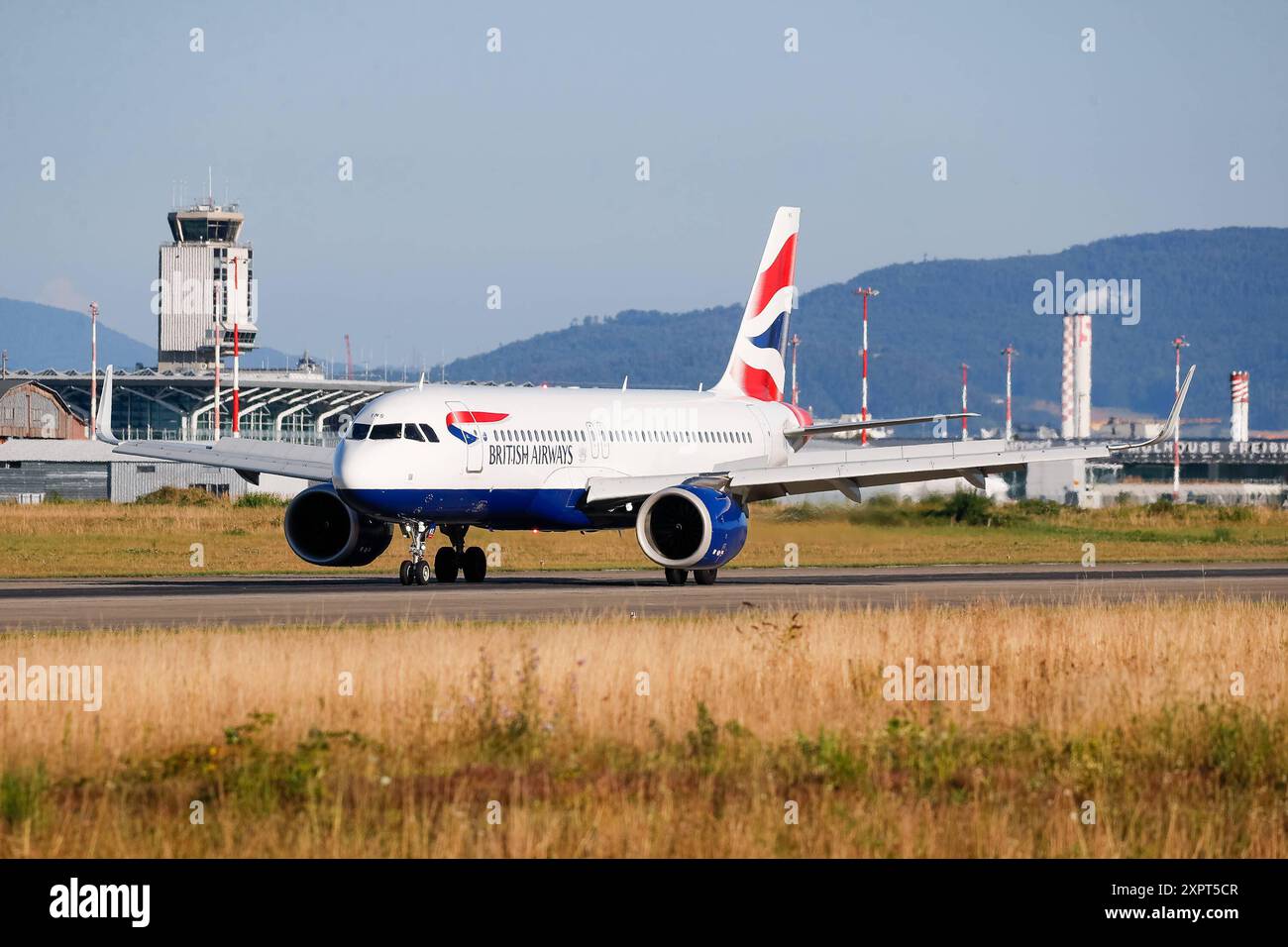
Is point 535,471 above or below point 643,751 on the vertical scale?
above

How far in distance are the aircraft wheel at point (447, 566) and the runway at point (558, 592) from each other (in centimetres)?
108

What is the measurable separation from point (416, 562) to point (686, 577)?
5.56 m

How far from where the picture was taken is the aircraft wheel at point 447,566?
4047 centimetres

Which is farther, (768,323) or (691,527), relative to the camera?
(768,323)

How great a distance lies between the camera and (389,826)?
12.3 m

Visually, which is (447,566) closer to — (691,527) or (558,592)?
(558,592)

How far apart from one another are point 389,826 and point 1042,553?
4483cm

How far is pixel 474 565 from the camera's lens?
40406 millimetres

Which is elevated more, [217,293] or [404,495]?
[217,293]

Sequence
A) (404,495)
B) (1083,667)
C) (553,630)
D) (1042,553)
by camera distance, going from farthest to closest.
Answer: (1042,553) < (404,495) < (553,630) < (1083,667)

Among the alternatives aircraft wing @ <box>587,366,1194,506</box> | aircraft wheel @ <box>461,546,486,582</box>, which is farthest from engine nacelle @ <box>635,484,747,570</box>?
aircraft wheel @ <box>461,546,486,582</box>

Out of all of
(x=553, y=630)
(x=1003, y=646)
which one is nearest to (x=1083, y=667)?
(x=1003, y=646)
